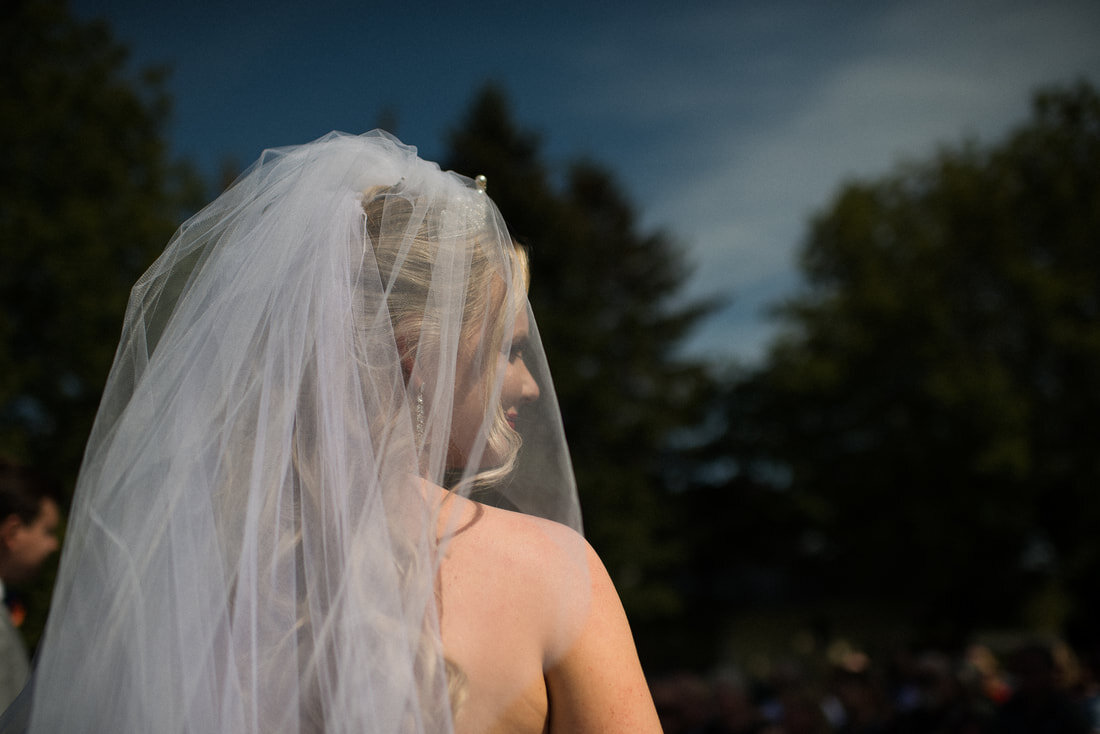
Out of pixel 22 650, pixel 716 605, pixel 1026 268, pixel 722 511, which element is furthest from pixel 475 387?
pixel 716 605

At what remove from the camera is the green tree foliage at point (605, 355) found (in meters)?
23.2

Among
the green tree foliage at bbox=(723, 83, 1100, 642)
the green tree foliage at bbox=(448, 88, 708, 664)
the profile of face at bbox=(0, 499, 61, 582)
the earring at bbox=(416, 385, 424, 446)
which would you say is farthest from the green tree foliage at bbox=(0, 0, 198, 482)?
the green tree foliage at bbox=(723, 83, 1100, 642)

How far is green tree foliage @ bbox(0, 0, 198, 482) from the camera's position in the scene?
12.2m

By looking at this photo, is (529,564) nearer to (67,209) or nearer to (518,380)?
(518,380)

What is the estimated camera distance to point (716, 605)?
31.1 meters

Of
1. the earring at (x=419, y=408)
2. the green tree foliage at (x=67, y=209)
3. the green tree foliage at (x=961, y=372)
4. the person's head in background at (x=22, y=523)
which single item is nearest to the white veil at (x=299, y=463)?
the earring at (x=419, y=408)

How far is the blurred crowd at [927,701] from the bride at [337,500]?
15.1 feet

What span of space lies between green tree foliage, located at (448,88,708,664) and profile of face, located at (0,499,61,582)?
1833 cm

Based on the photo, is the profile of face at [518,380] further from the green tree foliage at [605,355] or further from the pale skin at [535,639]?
the green tree foliage at [605,355]

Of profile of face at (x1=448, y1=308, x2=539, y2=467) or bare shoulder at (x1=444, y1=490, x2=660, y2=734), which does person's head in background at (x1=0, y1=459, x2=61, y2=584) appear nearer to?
profile of face at (x1=448, y1=308, x2=539, y2=467)

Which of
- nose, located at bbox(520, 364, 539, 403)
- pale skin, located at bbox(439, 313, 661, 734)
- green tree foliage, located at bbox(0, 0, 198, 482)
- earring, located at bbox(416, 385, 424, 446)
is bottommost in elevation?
pale skin, located at bbox(439, 313, 661, 734)

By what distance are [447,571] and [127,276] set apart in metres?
13.6

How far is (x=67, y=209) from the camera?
12.9 meters

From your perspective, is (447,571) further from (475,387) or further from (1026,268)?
(1026,268)
